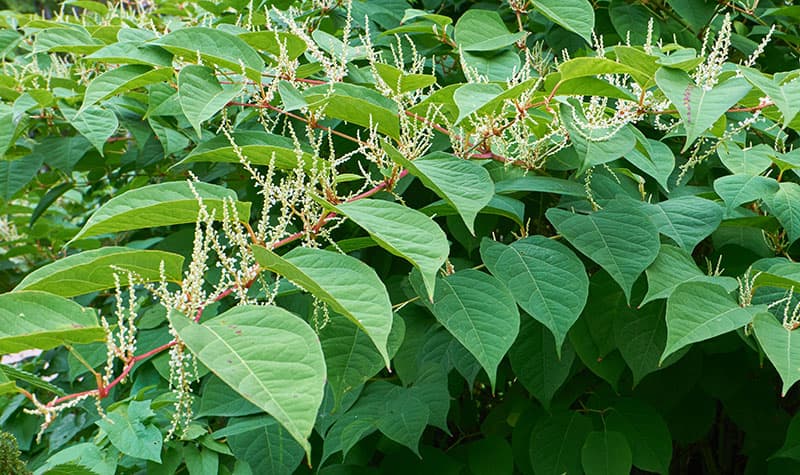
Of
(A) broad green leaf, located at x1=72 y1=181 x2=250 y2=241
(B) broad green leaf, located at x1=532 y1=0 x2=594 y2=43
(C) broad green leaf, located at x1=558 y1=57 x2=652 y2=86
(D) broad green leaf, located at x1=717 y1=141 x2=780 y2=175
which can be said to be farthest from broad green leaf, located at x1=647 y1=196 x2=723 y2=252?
(A) broad green leaf, located at x1=72 y1=181 x2=250 y2=241

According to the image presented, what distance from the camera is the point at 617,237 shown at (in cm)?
114

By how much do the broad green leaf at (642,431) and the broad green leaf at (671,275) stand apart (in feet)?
1.33

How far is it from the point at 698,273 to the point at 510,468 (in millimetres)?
554

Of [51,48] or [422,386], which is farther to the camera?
[51,48]

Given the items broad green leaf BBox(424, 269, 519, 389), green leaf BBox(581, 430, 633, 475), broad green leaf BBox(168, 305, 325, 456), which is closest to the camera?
broad green leaf BBox(168, 305, 325, 456)

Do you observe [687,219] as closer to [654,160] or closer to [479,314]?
[654,160]

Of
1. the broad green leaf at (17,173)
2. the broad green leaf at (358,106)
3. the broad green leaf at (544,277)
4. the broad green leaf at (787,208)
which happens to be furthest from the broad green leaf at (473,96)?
the broad green leaf at (17,173)

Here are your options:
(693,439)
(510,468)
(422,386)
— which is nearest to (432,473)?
(510,468)

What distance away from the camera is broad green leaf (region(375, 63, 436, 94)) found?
4.06ft

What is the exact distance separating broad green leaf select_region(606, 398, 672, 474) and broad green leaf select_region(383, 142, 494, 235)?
634 mm

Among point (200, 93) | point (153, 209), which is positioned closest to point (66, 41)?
point (200, 93)

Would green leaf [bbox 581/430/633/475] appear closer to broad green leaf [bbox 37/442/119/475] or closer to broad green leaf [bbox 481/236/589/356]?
broad green leaf [bbox 481/236/589/356]

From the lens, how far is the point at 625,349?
1202 millimetres

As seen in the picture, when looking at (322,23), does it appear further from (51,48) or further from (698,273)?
(698,273)
